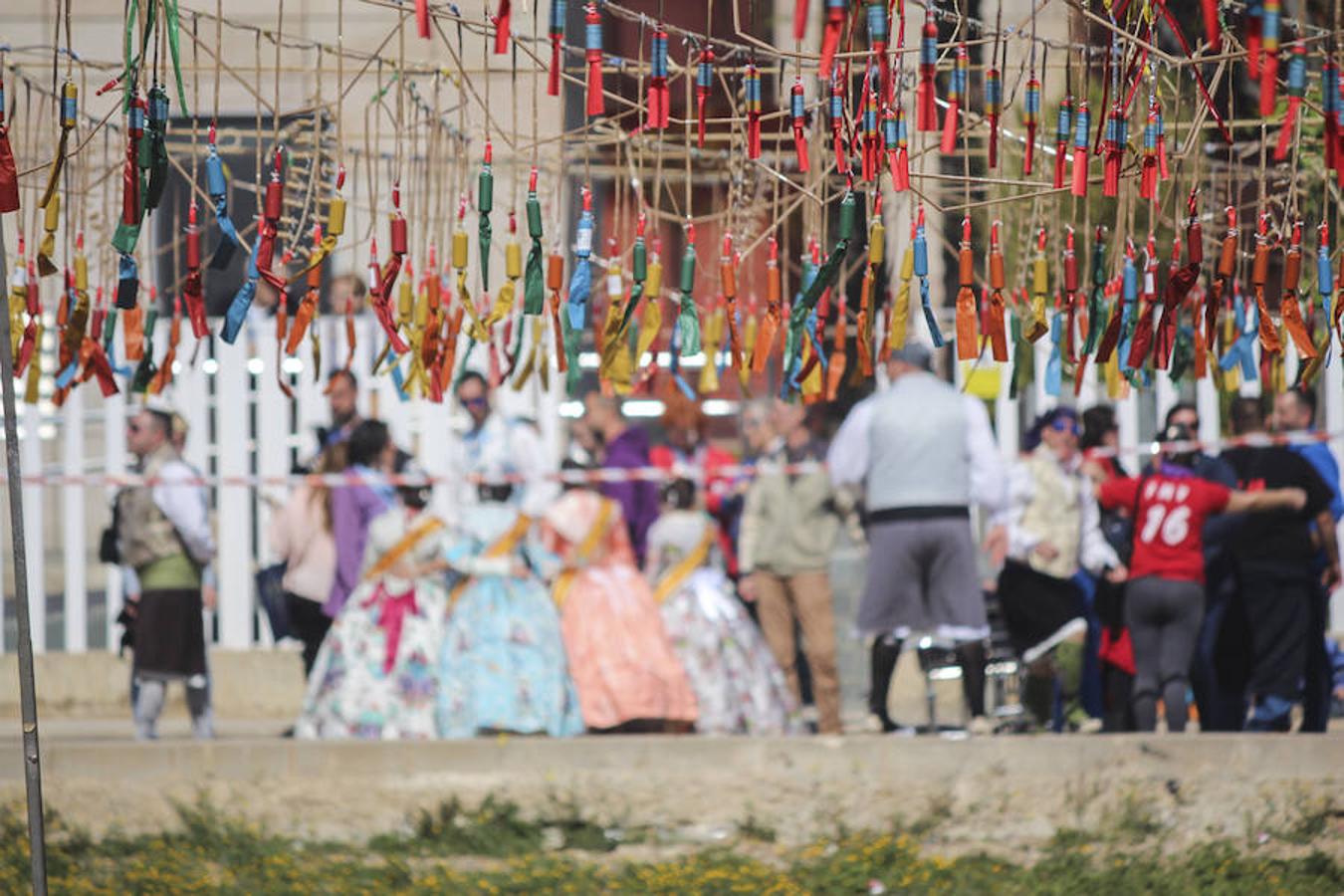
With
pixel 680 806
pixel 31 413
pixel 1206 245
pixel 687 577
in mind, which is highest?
pixel 1206 245

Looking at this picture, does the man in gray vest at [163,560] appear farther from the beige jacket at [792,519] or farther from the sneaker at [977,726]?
the sneaker at [977,726]

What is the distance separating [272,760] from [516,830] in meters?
1.12

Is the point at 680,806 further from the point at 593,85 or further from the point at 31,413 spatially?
the point at 31,413

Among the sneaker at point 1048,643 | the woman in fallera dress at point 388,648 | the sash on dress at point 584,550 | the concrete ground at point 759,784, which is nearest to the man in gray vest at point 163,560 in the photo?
the woman in fallera dress at point 388,648

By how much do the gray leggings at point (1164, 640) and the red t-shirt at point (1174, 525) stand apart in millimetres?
48

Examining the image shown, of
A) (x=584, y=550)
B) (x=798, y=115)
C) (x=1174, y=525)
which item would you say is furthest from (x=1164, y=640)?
(x=798, y=115)

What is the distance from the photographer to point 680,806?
611 centimetres

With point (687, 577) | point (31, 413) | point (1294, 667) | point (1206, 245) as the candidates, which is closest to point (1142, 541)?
point (1294, 667)

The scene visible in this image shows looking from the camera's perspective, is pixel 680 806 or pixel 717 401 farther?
pixel 717 401

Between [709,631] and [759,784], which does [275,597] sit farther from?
[759,784]

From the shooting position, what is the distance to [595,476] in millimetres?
8125

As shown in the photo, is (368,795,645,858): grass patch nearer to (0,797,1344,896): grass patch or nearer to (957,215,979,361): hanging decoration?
(0,797,1344,896): grass patch

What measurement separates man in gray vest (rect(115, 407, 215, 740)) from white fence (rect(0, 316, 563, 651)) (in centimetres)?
156

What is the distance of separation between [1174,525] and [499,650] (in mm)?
2354
